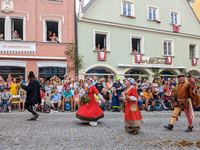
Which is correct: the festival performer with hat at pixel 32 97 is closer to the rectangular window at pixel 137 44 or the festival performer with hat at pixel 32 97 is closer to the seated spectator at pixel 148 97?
the seated spectator at pixel 148 97

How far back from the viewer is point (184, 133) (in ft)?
21.9

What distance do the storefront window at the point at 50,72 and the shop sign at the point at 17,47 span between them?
1633mm

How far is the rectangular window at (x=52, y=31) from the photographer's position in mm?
16312

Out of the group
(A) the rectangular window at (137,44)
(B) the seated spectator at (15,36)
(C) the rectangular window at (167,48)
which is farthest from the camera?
(C) the rectangular window at (167,48)

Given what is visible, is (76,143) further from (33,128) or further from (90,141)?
(33,128)

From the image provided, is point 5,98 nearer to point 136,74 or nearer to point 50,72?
point 50,72

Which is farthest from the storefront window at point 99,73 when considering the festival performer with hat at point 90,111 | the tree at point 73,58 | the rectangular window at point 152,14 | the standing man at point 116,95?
the festival performer with hat at point 90,111

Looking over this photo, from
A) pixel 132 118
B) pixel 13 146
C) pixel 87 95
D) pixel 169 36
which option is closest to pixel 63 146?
pixel 13 146

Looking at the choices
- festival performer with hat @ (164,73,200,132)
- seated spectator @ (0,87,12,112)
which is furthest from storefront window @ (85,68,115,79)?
festival performer with hat @ (164,73,200,132)

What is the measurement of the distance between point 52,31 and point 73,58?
9.02 feet

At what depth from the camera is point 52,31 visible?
16.6 m

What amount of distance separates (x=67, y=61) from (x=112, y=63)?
3.91m

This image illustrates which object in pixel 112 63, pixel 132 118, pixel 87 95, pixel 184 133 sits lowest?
pixel 184 133

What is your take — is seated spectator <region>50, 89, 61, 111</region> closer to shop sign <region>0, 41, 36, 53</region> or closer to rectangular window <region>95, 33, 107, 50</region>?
shop sign <region>0, 41, 36, 53</region>
